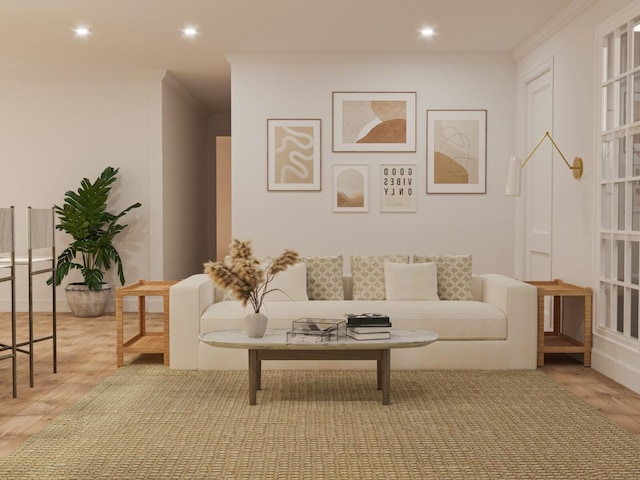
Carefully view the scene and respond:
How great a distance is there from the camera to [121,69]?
7.97 metres

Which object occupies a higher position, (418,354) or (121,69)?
(121,69)

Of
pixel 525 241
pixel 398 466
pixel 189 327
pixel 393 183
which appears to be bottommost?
pixel 398 466

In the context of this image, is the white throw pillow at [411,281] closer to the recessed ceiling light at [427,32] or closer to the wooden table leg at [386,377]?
the wooden table leg at [386,377]

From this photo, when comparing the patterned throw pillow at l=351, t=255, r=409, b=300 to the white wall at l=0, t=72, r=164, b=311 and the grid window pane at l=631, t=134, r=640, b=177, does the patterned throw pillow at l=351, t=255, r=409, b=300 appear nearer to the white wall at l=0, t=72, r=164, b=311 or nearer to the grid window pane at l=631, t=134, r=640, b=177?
the grid window pane at l=631, t=134, r=640, b=177

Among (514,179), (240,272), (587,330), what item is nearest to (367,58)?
(514,179)

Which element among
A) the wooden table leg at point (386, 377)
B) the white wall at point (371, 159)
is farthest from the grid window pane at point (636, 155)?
the white wall at point (371, 159)

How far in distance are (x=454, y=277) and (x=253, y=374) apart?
214cm

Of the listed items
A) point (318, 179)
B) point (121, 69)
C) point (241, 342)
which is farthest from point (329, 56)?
point (241, 342)

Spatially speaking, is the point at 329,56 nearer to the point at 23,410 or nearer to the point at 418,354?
the point at 418,354

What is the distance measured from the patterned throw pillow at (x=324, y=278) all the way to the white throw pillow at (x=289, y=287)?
15cm

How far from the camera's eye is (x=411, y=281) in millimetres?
5457

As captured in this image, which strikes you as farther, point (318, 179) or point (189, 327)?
point (318, 179)

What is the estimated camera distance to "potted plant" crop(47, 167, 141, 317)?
25.2ft

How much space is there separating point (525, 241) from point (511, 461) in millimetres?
4064
